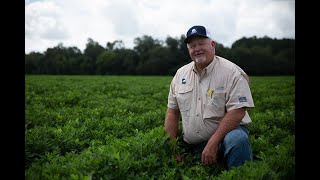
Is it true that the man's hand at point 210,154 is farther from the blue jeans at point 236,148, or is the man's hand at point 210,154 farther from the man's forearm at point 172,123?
the man's forearm at point 172,123

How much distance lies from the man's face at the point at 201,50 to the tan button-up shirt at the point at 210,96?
0.34ft

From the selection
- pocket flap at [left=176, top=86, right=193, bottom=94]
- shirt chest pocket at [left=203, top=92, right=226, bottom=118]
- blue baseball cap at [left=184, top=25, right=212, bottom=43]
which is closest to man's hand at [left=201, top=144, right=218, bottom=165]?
shirt chest pocket at [left=203, top=92, right=226, bottom=118]

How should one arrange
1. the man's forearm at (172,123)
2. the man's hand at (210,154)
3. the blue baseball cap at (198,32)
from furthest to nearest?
the man's forearm at (172,123) → the blue baseball cap at (198,32) → the man's hand at (210,154)

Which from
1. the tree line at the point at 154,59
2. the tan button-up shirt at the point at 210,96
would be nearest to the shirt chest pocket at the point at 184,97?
the tan button-up shirt at the point at 210,96

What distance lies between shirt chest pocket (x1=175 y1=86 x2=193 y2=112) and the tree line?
35015mm

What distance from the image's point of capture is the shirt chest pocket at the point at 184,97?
14.4 feet

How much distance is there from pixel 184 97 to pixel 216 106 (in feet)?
1.70

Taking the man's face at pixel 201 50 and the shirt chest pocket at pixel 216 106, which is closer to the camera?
the shirt chest pocket at pixel 216 106

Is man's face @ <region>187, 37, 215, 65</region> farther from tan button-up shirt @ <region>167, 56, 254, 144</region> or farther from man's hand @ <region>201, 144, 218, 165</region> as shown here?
man's hand @ <region>201, 144, 218, 165</region>

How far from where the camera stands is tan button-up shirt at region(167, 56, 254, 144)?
401 centimetres

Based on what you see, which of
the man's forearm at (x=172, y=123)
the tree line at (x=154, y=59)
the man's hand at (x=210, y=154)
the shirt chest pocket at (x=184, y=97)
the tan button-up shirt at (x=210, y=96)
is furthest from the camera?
the tree line at (x=154, y=59)

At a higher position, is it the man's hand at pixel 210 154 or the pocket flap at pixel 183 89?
the pocket flap at pixel 183 89

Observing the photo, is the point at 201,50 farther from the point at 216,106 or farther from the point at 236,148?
the point at 236,148
